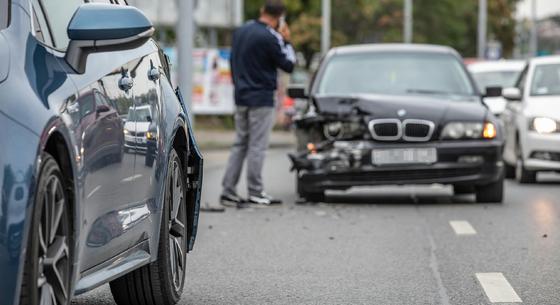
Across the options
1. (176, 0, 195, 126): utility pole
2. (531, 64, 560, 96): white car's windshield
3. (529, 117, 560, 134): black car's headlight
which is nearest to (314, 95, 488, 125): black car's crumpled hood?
(529, 117, 560, 134): black car's headlight

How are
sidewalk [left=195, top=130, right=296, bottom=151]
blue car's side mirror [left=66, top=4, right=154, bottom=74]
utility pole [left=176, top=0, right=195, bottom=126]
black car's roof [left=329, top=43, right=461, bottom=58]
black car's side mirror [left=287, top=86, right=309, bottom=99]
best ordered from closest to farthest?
blue car's side mirror [left=66, top=4, right=154, bottom=74], black car's side mirror [left=287, top=86, right=309, bottom=99], black car's roof [left=329, top=43, right=461, bottom=58], utility pole [left=176, top=0, right=195, bottom=126], sidewalk [left=195, top=130, right=296, bottom=151]

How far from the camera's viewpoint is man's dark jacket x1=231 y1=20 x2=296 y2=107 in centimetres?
1391

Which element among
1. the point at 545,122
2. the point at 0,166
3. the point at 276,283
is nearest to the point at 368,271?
the point at 276,283

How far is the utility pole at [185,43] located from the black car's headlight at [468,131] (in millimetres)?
6757

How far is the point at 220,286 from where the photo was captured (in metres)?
7.89

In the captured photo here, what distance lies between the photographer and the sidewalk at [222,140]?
28.6 m

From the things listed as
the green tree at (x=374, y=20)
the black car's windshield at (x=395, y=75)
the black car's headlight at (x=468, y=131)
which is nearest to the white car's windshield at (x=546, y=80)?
the black car's windshield at (x=395, y=75)

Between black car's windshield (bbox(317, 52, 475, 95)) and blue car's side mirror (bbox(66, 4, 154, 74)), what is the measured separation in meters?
9.22

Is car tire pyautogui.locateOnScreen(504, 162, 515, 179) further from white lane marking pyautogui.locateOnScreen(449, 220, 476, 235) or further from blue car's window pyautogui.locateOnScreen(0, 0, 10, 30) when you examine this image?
blue car's window pyautogui.locateOnScreen(0, 0, 10, 30)

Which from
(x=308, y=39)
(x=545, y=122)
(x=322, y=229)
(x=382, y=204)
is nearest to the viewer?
(x=322, y=229)

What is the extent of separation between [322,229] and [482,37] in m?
53.1

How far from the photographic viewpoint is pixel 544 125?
1714 cm

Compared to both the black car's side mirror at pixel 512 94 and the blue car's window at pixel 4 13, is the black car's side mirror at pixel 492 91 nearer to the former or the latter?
the black car's side mirror at pixel 512 94

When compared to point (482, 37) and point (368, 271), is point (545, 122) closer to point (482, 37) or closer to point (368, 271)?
point (368, 271)
